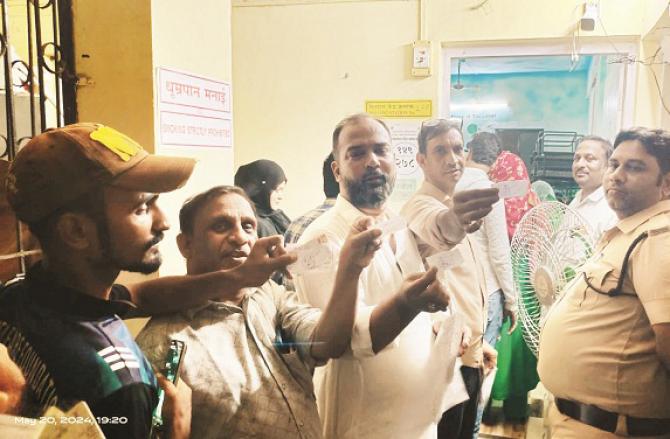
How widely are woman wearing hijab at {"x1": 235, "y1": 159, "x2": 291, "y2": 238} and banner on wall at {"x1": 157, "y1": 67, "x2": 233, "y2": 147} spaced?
0.09m

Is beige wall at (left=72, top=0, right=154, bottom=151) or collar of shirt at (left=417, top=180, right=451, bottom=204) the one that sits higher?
beige wall at (left=72, top=0, right=154, bottom=151)

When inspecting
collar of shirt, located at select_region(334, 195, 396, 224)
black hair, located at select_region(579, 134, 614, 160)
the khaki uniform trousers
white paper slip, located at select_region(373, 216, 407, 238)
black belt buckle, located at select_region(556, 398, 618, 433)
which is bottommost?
the khaki uniform trousers

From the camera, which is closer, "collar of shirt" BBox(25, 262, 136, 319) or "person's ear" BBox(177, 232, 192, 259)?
"collar of shirt" BBox(25, 262, 136, 319)

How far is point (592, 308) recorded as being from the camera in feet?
3.83

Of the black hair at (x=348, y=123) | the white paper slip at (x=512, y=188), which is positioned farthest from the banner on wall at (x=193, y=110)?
the white paper slip at (x=512, y=188)

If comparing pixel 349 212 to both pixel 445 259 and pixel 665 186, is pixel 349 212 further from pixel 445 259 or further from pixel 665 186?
pixel 665 186

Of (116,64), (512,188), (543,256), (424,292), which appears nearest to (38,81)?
(116,64)

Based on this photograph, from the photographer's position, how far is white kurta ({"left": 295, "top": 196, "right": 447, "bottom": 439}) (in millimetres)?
1193

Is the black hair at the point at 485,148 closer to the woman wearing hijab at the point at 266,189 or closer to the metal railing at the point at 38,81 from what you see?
the woman wearing hijab at the point at 266,189

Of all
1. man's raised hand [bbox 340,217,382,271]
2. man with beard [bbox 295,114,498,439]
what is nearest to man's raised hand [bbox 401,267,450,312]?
man with beard [bbox 295,114,498,439]

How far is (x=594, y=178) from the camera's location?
115 cm

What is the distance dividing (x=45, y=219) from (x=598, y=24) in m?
1.15

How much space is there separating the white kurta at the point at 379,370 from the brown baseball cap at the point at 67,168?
418 mm

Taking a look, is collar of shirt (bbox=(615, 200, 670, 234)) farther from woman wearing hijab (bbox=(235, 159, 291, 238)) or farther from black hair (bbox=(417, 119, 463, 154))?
woman wearing hijab (bbox=(235, 159, 291, 238))
